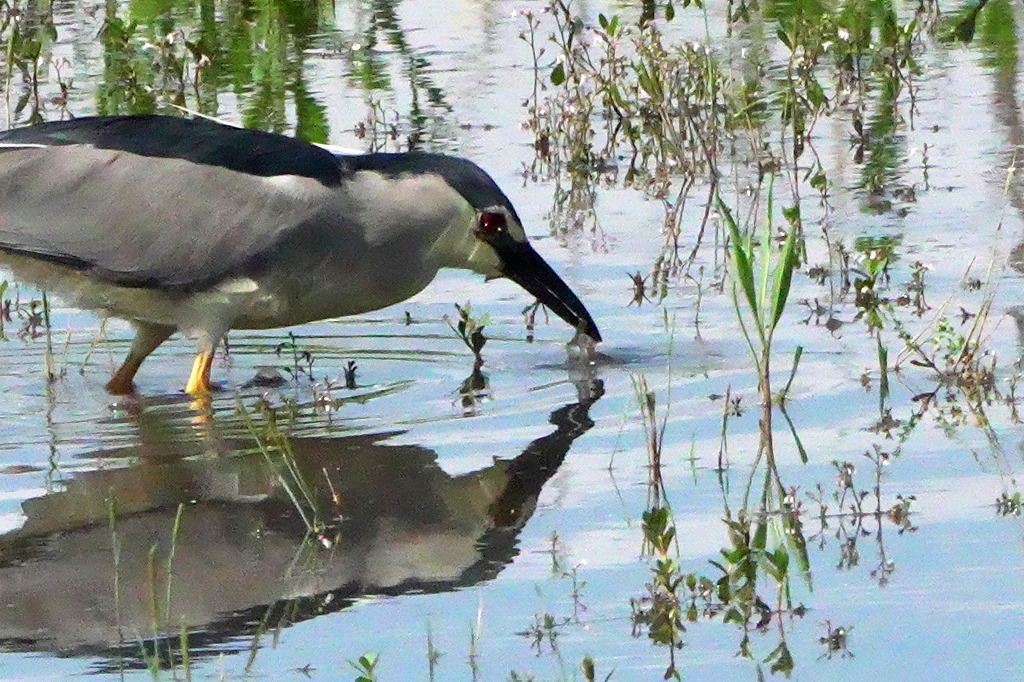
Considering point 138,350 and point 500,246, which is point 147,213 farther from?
point 500,246

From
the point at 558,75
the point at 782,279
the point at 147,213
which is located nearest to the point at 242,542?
the point at 782,279

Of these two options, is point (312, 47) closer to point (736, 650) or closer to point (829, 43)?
point (829, 43)

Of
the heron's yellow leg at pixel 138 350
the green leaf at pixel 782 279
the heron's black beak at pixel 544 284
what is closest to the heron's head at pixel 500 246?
the heron's black beak at pixel 544 284

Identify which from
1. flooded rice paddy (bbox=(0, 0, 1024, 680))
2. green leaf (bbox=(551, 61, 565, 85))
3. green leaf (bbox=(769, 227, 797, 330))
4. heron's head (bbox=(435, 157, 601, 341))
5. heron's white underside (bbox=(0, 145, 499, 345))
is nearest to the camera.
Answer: flooded rice paddy (bbox=(0, 0, 1024, 680))

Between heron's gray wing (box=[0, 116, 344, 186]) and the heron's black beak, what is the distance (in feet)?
1.93

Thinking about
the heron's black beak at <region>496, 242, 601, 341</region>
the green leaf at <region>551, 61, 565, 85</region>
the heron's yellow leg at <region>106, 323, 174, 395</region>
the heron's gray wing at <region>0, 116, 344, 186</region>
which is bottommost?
the heron's yellow leg at <region>106, 323, 174, 395</region>

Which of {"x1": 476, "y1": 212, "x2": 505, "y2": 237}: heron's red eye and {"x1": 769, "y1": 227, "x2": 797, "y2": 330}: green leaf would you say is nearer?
{"x1": 769, "y1": 227, "x2": 797, "y2": 330}: green leaf

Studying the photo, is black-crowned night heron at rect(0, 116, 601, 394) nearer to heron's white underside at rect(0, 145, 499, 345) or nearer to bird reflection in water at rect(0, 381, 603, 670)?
heron's white underside at rect(0, 145, 499, 345)

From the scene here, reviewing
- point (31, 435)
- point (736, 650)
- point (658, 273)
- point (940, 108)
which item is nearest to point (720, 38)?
point (940, 108)

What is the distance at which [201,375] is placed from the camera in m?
5.90

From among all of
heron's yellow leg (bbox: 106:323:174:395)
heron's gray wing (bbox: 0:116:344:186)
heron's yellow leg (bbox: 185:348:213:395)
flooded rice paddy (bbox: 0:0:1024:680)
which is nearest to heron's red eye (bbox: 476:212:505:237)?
flooded rice paddy (bbox: 0:0:1024:680)

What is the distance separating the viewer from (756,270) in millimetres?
6680

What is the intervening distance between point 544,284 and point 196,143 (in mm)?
1115

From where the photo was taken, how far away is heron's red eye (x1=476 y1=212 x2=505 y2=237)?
6020mm
